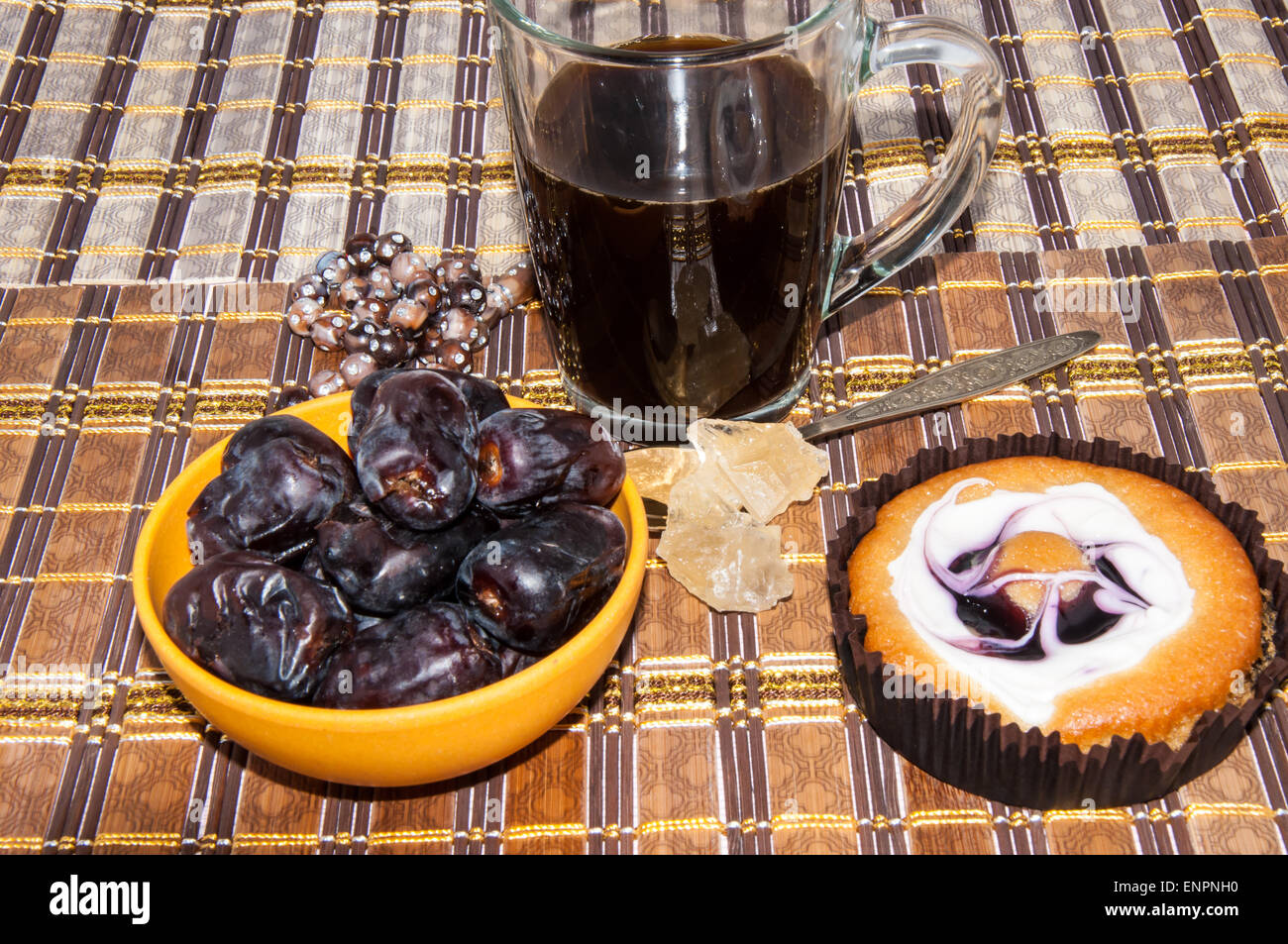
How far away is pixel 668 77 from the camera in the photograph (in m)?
0.85

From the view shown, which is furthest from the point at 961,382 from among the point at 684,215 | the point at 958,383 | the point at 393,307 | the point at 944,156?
the point at 393,307

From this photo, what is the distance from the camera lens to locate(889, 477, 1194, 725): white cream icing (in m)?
0.83

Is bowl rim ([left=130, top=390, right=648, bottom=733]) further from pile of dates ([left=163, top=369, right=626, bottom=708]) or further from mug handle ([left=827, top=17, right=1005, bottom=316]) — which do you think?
mug handle ([left=827, top=17, right=1005, bottom=316])

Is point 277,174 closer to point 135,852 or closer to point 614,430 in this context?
point 614,430

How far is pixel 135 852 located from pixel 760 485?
0.56 meters

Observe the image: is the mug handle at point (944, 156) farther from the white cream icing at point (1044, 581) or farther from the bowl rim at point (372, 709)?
the bowl rim at point (372, 709)

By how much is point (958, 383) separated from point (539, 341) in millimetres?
417

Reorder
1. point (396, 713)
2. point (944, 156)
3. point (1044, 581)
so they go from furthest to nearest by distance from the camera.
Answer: point (944, 156)
point (1044, 581)
point (396, 713)

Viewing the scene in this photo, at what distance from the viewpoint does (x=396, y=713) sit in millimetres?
707

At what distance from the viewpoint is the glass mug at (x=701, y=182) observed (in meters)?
0.88

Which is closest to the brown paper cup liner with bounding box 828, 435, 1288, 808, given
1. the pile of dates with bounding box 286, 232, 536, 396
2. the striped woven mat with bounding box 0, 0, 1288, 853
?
the striped woven mat with bounding box 0, 0, 1288, 853

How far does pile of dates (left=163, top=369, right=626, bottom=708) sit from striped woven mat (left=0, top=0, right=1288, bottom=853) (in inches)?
7.2

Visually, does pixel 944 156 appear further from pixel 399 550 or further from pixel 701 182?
pixel 399 550

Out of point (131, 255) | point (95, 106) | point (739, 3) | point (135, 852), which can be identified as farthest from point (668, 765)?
point (95, 106)
